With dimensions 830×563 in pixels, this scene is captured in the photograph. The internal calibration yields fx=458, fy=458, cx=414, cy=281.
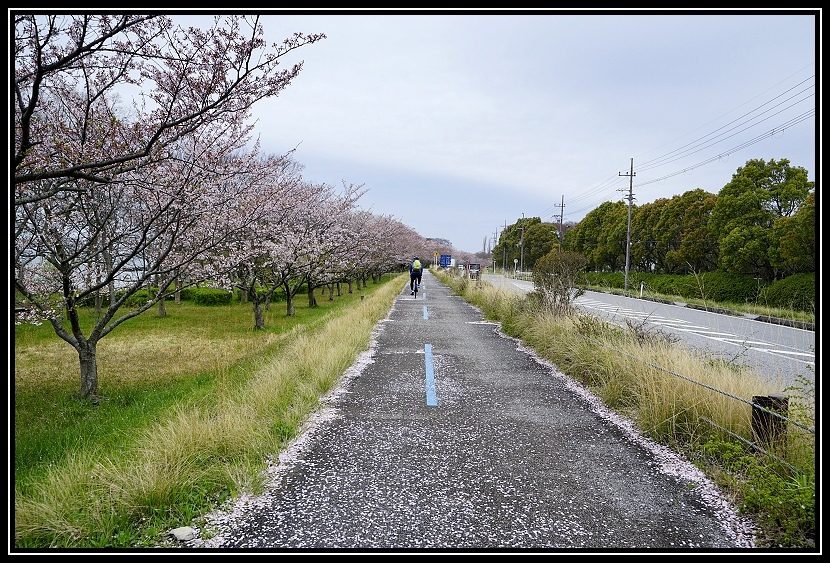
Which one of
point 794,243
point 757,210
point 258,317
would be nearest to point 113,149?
point 258,317

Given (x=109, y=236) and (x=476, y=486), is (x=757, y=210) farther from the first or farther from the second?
(x=109, y=236)

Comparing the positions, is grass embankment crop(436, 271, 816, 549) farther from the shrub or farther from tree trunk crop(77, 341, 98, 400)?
the shrub

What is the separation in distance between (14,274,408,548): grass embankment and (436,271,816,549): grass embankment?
133 inches

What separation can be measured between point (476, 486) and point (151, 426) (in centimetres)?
408

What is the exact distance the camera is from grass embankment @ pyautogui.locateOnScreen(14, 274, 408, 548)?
2.77 meters

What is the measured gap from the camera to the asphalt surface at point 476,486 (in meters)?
2.65

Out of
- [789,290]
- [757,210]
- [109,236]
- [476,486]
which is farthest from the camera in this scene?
[757,210]

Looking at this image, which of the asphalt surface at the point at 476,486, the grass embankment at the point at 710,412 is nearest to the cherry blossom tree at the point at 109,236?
the asphalt surface at the point at 476,486

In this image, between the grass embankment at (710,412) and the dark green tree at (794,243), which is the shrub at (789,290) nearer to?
the dark green tree at (794,243)

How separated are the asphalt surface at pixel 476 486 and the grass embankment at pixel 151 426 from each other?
1.05 feet

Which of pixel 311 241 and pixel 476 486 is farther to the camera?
pixel 311 241

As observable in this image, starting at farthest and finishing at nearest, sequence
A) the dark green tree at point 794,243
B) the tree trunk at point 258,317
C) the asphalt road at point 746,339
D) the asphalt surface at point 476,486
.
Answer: the tree trunk at point 258,317 < the dark green tree at point 794,243 < the asphalt road at point 746,339 < the asphalt surface at point 476,486

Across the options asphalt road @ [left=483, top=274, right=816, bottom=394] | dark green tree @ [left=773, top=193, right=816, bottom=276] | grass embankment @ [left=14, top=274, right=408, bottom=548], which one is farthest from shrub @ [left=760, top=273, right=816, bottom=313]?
grass embankment @ [left=14, top=274, right=408, bottom=548]

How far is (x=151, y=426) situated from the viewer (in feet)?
17.6
